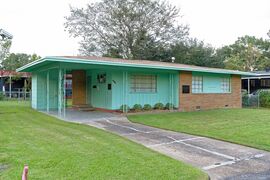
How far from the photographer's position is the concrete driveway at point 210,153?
16.1 ft

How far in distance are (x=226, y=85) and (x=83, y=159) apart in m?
14.9

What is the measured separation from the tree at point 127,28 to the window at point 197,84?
51.3 feet

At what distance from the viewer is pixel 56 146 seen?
6.05 m

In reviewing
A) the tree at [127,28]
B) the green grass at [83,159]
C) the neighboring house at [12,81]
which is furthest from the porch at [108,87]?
the tree at [127,28]

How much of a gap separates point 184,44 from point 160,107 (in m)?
20.4

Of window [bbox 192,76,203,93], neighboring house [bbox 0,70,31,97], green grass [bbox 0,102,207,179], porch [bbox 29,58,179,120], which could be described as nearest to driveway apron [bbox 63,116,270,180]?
green grass [bbox 0,102,207,179]

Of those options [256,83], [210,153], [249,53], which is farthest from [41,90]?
[249,53]

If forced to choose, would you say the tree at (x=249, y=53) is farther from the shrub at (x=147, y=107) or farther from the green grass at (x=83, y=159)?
the green grass at (x=83, y=159)

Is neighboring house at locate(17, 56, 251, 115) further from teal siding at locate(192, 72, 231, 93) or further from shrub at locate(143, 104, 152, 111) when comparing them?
shrub at locate(143, 104, 152, 111)

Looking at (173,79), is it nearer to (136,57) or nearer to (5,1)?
(5,1)

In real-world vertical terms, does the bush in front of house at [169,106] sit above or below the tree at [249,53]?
below

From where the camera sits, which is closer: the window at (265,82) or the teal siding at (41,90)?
the teal siding at (41,90)

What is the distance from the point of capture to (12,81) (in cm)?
3036

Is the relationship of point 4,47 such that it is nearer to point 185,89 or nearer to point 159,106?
point 159,106
